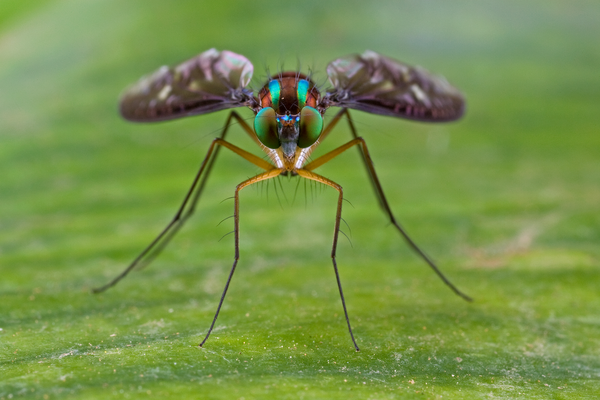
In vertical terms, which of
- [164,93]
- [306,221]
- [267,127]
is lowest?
[306,221]

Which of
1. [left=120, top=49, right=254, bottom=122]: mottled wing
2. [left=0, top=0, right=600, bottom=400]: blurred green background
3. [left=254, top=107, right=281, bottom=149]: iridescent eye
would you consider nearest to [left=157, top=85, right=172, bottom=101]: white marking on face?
[left=120, top=49, right=254, bottom=122]: mottled wing

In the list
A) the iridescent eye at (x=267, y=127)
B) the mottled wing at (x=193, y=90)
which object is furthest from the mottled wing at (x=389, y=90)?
the mottled wing at (x=193, y=90)

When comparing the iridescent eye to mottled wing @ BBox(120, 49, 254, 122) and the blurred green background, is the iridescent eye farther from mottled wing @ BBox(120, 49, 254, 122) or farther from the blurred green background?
the blurred green background

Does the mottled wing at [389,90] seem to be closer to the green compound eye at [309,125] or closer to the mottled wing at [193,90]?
the green compound eye at [309,125]

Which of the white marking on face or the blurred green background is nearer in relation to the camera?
the blurred green background

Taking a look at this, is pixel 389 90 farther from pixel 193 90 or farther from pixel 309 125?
pixel 193 90

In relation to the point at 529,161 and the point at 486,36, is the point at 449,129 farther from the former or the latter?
the point at 486,36

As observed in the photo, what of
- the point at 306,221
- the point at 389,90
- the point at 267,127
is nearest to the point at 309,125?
the point at 267,127
